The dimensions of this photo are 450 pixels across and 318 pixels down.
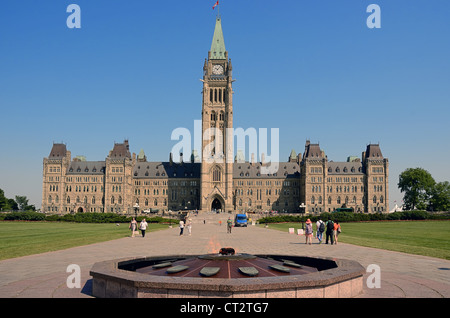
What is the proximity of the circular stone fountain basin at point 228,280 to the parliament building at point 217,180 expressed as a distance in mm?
110753

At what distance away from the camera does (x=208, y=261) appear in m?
12.1

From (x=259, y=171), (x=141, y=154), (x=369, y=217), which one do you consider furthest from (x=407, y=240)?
(x=141, y=154)

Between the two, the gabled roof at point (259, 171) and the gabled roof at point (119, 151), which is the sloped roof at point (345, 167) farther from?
the gabled roof at point (119, 151)

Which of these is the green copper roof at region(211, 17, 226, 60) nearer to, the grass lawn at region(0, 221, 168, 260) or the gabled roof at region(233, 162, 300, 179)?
the gabled roof at region(233, 162, 300, 179)

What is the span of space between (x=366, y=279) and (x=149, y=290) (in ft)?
24.5

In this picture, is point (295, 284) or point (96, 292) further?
point (96, 292)

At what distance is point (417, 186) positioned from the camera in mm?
122812

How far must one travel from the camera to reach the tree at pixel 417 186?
399 feet

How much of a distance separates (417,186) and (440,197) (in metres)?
6.70

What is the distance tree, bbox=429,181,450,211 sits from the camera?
119m

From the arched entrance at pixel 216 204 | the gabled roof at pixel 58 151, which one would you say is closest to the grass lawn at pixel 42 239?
the arched entrance at pixel 216 204

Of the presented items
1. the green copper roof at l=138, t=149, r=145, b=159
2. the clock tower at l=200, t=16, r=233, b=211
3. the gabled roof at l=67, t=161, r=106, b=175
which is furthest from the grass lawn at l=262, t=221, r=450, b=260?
the green copper roof at l=138, t=149, r=145, b=159
